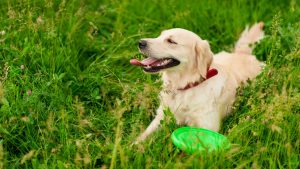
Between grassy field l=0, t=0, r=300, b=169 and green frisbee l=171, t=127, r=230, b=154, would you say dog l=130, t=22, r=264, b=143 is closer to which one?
grassy field l=0, t=0, r=300, b=169

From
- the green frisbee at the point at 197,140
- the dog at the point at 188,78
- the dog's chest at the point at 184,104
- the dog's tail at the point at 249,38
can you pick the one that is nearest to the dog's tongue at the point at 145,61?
the dog at the point at 188,78

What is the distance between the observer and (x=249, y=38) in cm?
461

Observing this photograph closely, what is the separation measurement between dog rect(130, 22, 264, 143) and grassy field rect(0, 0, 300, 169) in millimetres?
122

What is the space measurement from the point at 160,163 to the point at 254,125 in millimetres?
692

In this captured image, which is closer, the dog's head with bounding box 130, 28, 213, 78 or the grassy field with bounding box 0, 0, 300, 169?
the grassy field with bounding box 0, 0, 300, 169

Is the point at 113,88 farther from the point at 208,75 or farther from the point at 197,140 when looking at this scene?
the point at 197,140

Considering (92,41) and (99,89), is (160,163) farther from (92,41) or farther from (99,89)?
(92,41)

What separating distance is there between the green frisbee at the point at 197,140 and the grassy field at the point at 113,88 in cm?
6

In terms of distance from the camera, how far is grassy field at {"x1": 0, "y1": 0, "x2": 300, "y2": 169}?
294 cm

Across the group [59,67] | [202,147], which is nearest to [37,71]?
[59,67]

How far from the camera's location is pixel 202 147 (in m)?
2.90

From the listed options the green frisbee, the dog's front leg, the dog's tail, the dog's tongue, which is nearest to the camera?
the green frisbee

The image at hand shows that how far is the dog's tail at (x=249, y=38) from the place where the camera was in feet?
15.1

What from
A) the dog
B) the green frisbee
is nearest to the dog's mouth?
the dog
